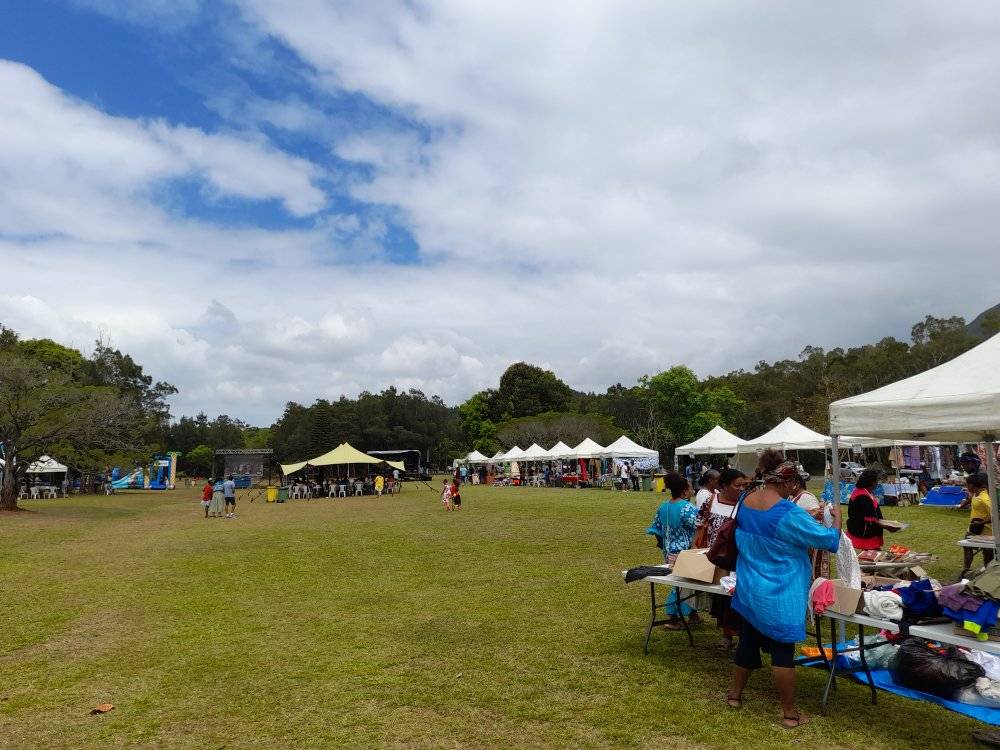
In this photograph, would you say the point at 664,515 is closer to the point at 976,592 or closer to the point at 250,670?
the point at 976,592

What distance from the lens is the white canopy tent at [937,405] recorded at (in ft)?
16.2

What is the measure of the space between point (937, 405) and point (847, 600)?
1.66 metres

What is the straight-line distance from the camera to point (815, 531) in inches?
161

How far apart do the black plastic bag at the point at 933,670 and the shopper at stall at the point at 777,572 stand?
3.70 feet

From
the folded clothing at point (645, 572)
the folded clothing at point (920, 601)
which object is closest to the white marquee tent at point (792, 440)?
the folded clothing at point (645, 572)

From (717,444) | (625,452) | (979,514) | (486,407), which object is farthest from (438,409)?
(979,514)

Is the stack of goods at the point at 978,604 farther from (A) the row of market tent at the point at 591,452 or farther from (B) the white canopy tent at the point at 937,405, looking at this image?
(A) the row of market tent at the point at 591,452

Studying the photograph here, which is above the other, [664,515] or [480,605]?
[664,515]

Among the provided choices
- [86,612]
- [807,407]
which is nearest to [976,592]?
[86,612]

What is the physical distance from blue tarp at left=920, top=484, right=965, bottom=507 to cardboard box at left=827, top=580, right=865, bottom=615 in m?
16.5

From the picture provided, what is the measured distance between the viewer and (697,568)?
5.28m

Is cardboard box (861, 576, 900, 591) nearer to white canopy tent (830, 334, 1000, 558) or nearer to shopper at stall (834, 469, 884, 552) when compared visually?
white canopy tent (830, 334, 1000, 558)

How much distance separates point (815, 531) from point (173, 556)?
11831 millimetres

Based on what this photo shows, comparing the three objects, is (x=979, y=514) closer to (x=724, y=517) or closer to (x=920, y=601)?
(x=724, y=517)
